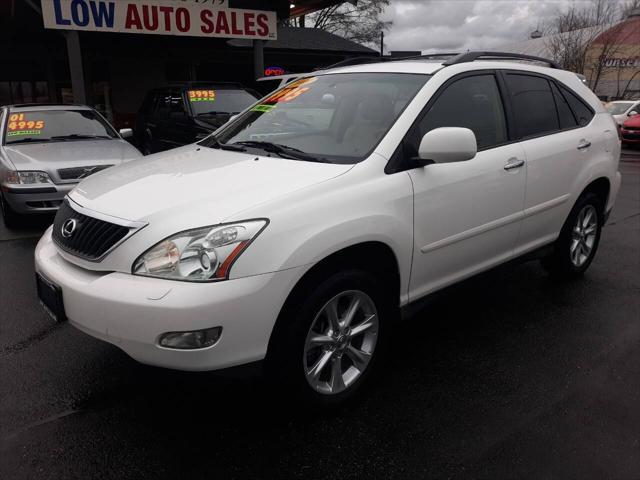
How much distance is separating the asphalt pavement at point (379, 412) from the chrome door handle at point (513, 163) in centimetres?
70

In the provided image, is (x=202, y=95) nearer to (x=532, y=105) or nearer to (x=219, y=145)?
(x=219, y=145)

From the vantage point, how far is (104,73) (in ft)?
62.1

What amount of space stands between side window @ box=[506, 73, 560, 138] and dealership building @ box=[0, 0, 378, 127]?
8.89 metres

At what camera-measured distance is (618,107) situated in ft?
61.5

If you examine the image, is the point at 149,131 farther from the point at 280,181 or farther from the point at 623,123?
the point at 623,123

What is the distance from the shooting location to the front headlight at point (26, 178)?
602cm

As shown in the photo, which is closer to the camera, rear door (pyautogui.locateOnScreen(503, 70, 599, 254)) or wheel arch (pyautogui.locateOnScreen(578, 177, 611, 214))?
rear door (pyautogui.locateOnScreen(503, 70, 599, 254))

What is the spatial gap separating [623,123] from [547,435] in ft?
56.8

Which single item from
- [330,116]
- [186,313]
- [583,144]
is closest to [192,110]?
[330,116]

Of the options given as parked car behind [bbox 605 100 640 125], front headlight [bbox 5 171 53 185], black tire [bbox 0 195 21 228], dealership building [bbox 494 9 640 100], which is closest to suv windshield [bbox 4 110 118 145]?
black tire [bbox 0 195 21 228]

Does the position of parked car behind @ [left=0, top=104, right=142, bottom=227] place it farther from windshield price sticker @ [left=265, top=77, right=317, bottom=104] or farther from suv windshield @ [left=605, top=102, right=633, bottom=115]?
suv windshield @ [left=605, top=102, right=633, bottom=115]

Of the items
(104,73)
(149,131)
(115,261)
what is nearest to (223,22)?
(149,131)

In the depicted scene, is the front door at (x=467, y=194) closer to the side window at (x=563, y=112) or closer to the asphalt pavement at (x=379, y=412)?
the asphalt pavement at (x=379, y=412)

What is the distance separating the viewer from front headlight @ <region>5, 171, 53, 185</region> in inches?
237
